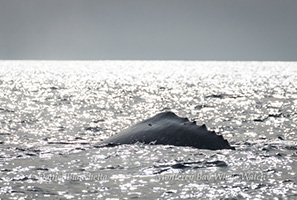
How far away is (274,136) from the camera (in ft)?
70.3

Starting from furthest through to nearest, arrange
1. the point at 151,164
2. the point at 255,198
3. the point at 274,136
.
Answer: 1. the point at 274,136
2. the point at 151,164
3. the point at 255,198

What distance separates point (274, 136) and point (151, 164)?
9.19 meters

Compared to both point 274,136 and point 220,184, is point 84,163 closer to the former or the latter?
point 220,184

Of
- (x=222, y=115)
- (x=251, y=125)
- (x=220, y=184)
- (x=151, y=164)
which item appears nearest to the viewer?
(x=220, y=184)

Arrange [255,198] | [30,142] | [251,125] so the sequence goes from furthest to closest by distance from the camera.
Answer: [251,125]
[30,142]
[255,198]

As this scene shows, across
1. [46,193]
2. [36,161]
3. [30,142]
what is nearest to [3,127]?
[30,142]

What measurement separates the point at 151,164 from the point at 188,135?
2.05m

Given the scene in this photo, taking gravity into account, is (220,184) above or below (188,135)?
below

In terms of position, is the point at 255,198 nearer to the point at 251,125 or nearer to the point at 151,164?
the point at 151,164

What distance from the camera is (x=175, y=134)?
15.6 metres

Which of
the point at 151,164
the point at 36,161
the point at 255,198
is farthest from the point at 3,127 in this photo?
the point at 255,198

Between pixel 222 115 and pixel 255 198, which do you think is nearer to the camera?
pixel 255 198

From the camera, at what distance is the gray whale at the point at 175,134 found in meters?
15.3

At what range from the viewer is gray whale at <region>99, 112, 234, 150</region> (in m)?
15.3
